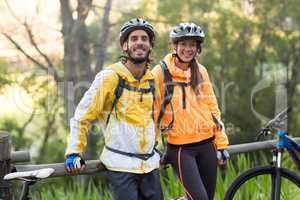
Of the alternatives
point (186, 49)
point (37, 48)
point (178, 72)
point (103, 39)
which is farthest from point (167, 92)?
point (103, 39)

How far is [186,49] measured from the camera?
11.0 ft

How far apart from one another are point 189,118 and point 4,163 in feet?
3.55

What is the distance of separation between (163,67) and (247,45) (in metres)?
8.26

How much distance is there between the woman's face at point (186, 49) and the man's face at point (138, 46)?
366 millimetres

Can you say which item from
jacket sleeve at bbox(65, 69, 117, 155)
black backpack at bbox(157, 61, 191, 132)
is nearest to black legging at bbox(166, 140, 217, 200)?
black backpack at bbox(157, 61, 191, 132)

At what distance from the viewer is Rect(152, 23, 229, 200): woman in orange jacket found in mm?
3238

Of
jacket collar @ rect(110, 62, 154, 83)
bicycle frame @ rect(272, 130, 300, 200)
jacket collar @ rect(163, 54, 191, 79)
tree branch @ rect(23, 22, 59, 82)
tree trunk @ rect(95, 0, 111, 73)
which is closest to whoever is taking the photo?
jacket collar @ rect(110, 62, 154, 83)

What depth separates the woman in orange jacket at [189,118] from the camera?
3238 mm

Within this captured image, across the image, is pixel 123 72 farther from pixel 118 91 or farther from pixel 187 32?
pixel 187 32

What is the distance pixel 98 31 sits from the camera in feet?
33.7

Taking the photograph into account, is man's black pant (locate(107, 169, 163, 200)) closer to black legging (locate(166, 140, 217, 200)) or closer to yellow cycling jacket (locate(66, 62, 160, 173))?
yellow cycling jacket (locate(66, 62, 160, 173))

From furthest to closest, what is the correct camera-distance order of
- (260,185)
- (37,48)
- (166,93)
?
(37,48), (260,185), (166,93)

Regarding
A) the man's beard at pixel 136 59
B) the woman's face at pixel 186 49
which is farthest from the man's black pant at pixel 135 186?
the woman's face at pixel 186 49

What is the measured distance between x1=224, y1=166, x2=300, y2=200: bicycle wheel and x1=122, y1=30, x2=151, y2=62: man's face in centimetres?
105
